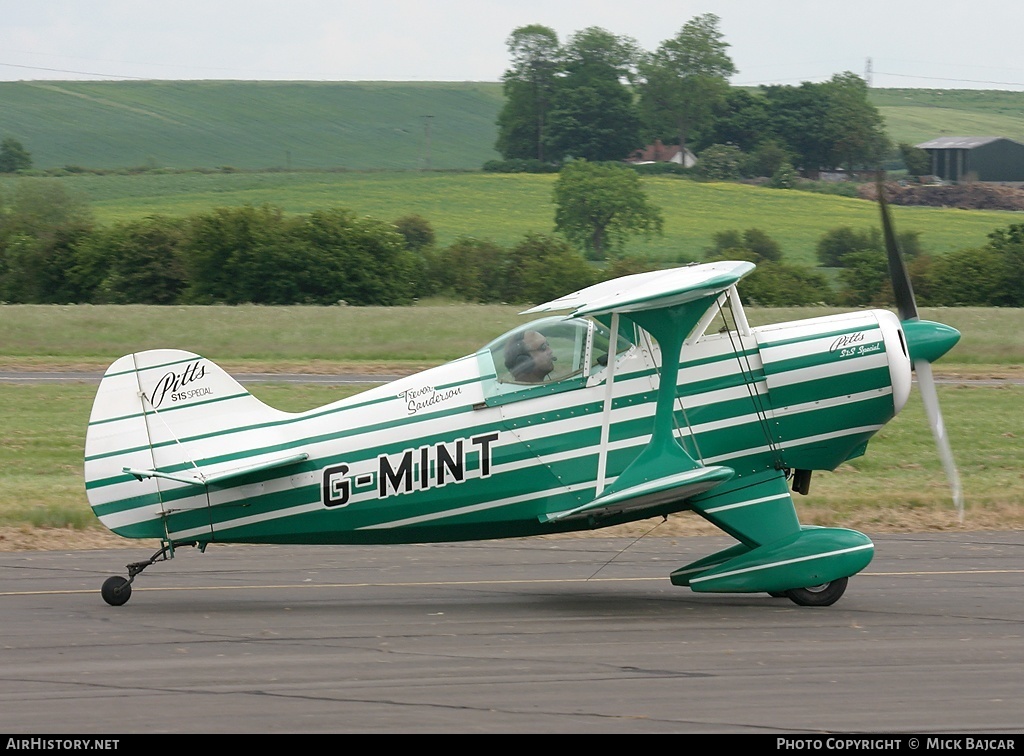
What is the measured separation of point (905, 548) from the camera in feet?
43.5

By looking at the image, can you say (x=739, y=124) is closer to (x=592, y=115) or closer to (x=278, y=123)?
(x=592, y=115)

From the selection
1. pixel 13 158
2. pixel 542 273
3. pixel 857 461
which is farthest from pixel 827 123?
pixel 857 461

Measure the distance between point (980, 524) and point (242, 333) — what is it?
2666 cm

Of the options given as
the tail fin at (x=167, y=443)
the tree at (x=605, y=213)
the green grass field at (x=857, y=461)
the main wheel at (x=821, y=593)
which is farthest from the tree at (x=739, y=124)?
the tail fin at (x=167, y=443)

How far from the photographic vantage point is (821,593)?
10.5 m

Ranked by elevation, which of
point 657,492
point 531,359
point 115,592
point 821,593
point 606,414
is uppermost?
point 531,359

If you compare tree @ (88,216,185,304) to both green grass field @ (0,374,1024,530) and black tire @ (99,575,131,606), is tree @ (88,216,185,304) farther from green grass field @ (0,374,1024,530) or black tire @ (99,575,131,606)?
black tire @ (99,575,131,606)

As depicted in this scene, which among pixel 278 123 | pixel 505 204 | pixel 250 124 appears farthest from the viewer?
pixel 278 123

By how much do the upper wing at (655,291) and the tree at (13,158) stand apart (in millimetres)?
99698

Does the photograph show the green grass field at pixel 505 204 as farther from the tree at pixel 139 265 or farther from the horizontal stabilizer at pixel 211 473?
the horizontal stabilizer at pixel 211 473

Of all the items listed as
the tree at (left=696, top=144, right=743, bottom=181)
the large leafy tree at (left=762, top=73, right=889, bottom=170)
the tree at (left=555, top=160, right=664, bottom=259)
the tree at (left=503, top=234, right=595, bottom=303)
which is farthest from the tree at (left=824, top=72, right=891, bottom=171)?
the tree at (left=503, top=234, right=595, bottom=303)

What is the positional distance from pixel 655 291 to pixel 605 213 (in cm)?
6512

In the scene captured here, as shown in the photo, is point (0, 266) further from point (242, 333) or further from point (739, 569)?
point (739, 569)
